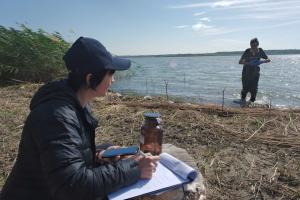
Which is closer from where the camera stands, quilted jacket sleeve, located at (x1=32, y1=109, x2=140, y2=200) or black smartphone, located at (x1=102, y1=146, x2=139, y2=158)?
quilted jacket sleeve, located at (x1=32, y1=109, x2=140, y2=200)

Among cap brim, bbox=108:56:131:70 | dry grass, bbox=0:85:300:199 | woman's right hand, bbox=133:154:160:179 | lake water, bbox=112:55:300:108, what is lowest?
lake water, bbox=112:55:300:108

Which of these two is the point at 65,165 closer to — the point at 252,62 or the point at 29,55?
the point at 252,62

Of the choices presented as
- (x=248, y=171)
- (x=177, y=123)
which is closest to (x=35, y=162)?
(x=248, y=171)

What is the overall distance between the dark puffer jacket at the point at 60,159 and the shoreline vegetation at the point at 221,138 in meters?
2.01

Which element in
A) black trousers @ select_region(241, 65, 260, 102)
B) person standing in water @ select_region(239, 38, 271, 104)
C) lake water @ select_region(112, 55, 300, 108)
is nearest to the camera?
person standing in water @ select_region(239, 38, 271, 104)

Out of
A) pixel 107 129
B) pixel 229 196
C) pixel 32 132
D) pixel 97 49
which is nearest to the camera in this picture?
pixel 32 132

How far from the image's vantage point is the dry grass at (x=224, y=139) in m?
3.84

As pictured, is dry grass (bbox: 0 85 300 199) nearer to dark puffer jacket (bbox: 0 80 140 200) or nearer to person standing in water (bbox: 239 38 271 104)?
dark puffer jacket (bbox: 0 80 140 200)

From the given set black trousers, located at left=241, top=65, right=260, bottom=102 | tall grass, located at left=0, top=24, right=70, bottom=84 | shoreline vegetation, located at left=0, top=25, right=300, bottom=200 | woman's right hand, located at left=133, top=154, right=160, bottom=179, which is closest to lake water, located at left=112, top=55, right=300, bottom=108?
black trousers, located at left=241, top=65, right=260, bottom=102

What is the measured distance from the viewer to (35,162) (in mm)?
1878

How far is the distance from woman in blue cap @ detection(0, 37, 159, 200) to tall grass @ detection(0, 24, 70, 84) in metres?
10.6

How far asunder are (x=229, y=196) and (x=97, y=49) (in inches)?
91.0

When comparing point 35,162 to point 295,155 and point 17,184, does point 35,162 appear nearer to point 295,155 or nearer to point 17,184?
point 17,184

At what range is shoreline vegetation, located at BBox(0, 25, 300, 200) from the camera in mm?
3844
